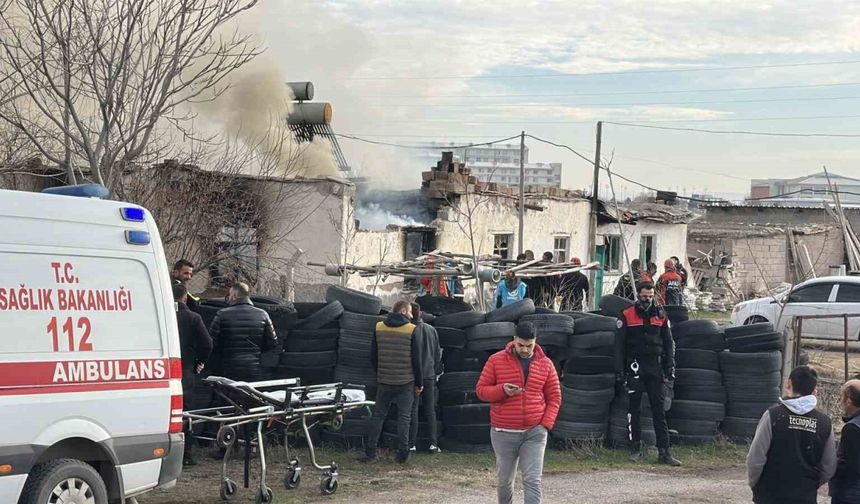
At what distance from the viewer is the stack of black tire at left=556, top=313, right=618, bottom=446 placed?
1092 cm

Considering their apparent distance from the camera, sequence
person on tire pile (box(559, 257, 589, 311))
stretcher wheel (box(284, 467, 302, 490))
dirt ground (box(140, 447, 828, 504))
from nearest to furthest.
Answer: stretcher wheel (box(284, 467, 302, 490)) < dirt ground (box(140, 447, 828, 504)) < person on tire pile (box(559, 257, 589, 311))

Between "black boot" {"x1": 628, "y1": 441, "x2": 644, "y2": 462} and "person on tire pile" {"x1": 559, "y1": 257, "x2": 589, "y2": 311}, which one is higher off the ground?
"person on tire pile" {"x1": 559, "y1": 257, "x2": 589, "y2": 311}

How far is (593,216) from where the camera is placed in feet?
96.5

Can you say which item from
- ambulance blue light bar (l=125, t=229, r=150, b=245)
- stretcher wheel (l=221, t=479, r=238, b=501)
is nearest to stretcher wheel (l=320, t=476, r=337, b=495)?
stretcher wheel (l=221, t=479, r=238, b=501)

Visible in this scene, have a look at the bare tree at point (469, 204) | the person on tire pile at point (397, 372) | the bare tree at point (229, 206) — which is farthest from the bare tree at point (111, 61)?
the bare tree at point (469, 204)

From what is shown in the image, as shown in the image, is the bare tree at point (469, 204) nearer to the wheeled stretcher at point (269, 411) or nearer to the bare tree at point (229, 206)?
the bare tree at point (229, 206)

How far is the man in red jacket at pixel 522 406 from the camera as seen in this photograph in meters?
7.40

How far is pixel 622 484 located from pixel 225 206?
10420 millimetres

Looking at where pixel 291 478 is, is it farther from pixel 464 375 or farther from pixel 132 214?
pixel 132 214

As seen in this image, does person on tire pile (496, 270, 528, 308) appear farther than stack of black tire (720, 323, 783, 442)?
Yes

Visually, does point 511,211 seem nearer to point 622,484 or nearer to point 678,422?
point 678,422

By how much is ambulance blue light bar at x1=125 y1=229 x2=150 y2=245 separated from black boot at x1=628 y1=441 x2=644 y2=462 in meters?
6.01

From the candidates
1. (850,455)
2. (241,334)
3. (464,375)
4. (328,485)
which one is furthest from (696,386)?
(850,455)

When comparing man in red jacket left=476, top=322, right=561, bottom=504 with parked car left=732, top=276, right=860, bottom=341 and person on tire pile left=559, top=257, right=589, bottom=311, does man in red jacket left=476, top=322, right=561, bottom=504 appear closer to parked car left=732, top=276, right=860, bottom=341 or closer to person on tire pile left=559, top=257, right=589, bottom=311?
person on tire pile left=559, top=257, right=589, bottom=311
